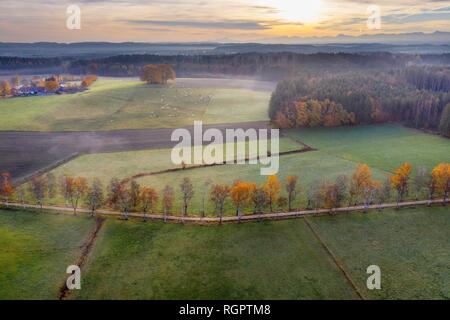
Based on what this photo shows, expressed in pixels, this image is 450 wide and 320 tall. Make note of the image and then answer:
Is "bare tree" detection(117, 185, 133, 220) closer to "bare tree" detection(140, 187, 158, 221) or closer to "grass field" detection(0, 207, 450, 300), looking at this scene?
"bare tree" detection(140, 187, 158, 221)

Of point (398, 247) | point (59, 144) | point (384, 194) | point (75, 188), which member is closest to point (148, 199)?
point (75, 188)

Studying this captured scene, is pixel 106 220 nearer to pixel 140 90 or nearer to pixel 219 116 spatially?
pixel 219 116

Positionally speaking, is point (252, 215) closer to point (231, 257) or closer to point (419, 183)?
point (231, 257)

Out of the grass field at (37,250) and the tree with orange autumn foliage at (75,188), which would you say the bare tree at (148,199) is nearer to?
the grass field at (37,250)

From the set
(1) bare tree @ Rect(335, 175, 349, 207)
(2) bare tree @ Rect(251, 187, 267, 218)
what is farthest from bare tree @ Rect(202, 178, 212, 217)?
(1) bare tree @ Rect(335, 175, 349, 207)

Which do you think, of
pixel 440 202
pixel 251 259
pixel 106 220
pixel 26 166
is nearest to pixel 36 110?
pixel 26 166

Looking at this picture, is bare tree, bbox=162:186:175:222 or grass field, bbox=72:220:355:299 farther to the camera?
bare tree, bbox=162:186:175:222
